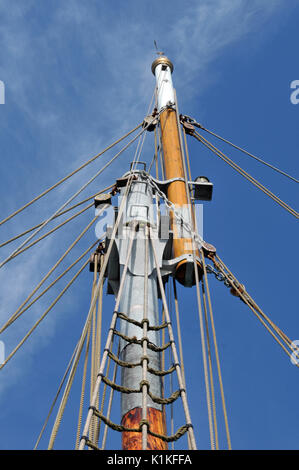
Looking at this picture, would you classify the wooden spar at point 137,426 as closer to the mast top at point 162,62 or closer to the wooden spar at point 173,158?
the wooden spar at point 173,158

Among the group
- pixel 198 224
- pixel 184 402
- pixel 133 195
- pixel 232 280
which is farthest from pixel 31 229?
pixel 184 402

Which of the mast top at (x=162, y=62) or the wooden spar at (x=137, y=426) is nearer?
the wooden spar at (x=137, y=426)

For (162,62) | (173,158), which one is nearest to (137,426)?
(173,158)

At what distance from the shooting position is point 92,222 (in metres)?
10.7

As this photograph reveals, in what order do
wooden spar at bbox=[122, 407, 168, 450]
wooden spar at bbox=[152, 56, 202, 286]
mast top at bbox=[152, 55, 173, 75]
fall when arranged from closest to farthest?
wooden spar at bbox=[122, 407, 168, 450]
wooden spar at bbox=[152, 56, 202, 286]
mast top at bbox=[152, 55, 173, 75]

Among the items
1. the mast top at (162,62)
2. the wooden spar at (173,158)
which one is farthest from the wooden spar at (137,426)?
the mast top at (162,62)

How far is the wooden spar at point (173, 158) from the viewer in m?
9.32

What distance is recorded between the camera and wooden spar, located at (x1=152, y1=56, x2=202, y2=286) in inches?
367

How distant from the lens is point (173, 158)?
37.2ft

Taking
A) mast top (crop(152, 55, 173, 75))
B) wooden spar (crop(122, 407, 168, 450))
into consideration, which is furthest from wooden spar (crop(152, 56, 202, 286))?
wooden spar (crop(122, 407, 168, 450))

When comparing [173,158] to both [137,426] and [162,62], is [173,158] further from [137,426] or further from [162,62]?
[137,426]

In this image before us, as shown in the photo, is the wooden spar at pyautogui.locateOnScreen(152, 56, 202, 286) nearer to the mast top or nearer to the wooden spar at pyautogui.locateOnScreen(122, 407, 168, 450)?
the mast top

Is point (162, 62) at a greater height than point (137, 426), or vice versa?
point (162, 62)
